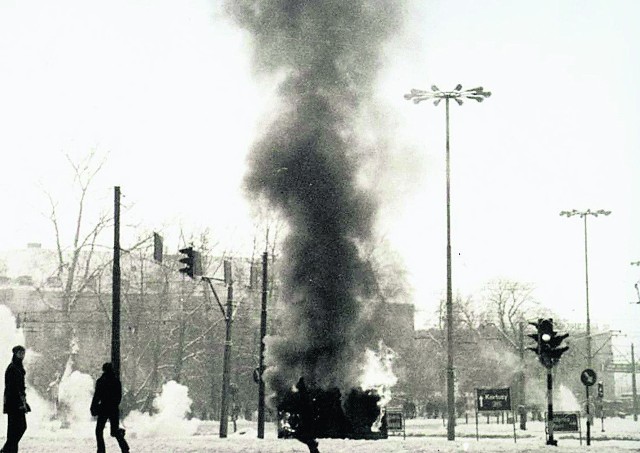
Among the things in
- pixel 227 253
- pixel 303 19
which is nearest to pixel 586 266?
→ pixel 227 253

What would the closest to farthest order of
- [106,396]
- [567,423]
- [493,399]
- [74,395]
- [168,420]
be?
1. [106,396]
2. [567,423]
3. [493,399]
4. [168,420]
5. [74,395]

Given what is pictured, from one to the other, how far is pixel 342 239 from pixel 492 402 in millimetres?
9839

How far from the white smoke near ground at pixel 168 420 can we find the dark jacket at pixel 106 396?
18.1 m

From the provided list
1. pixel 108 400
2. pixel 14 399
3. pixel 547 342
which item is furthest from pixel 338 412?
pixel 14 399

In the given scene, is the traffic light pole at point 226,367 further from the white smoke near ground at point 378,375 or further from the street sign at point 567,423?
the street sign at point 567,423

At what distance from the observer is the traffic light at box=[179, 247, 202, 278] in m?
26.4

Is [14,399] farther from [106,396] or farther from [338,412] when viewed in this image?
[338,412]

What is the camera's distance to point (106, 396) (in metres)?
15.5

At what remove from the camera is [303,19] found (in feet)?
85.3

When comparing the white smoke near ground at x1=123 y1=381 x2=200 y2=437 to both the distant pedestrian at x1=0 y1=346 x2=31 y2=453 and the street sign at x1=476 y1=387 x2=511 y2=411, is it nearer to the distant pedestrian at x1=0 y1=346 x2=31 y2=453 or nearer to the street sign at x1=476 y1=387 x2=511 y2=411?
the street sign at x1=476 y1=387 x2=511 y2=411

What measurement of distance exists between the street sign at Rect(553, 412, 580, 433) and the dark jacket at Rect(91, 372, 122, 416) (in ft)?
64.5

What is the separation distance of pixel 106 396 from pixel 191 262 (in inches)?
446

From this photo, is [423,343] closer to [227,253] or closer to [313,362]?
[227,253]

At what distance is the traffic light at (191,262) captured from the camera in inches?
1038
